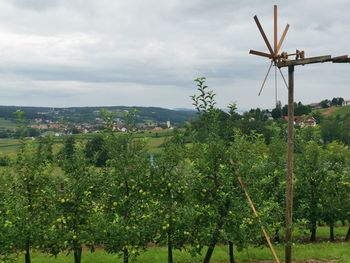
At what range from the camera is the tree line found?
15469mm

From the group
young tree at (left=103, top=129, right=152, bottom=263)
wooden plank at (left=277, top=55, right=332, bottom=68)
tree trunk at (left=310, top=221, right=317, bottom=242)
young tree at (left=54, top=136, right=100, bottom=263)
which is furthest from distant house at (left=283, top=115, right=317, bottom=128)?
young tree at (left=54, top=136, right=100, bottom=263)

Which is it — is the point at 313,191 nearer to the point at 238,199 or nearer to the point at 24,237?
the point at 238,199

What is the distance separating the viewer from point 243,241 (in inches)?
619

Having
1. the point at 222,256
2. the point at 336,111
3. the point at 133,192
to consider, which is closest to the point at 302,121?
the point at 222,256

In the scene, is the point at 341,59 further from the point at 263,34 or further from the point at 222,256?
the point at 222,256

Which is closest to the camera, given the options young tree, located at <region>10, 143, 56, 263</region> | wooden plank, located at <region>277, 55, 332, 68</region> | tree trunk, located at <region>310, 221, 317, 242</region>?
wooden plank, located at <region>277, 55, 332, 68</region>

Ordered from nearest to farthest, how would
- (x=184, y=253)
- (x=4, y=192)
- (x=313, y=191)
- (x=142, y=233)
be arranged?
(x=142, y=233) < (x=4, y=192) < (x=184, y=253) < (x=313, y=191)

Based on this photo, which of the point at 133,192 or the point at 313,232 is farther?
the point at 313,232

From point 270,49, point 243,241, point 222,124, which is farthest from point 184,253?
Answer: point 270,49

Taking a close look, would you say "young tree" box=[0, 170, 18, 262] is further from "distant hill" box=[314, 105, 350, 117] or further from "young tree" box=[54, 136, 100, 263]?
"distant hill" box=[314, 105, 350, 117]

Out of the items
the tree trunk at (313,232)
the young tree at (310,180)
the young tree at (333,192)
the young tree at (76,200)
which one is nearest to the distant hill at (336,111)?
the young tree at (333,192)

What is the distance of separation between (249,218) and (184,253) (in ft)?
25.7

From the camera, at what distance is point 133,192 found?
52.4 ft

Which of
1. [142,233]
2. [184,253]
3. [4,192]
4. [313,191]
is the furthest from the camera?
[313,191]
